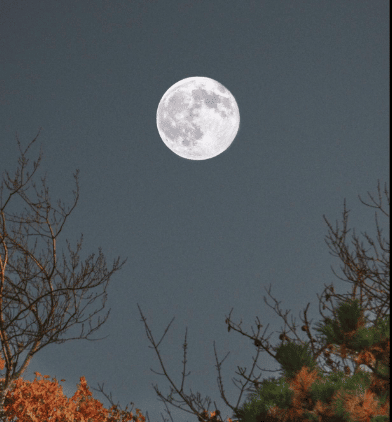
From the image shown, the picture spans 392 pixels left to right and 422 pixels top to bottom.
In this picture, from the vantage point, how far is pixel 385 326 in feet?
7.09

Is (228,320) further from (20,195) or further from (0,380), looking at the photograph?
(0,380)

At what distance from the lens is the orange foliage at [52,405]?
7469 millimetres

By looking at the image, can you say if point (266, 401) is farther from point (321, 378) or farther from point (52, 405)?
point (52, 405)

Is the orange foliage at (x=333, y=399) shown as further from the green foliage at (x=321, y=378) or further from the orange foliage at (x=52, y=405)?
the orange foliage at (x=52, y=405)

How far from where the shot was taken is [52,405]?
783 centimetres

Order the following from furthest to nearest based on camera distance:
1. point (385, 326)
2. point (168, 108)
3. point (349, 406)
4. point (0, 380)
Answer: point (168, 108), point (0, 380), point (385, 326), point (349, 406)

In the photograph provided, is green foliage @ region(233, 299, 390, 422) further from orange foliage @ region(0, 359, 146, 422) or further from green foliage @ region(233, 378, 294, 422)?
orange foliage @ region(0, 359, 146, 422)

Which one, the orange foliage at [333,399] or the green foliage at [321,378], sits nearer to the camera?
the orange foliage at [333,399]

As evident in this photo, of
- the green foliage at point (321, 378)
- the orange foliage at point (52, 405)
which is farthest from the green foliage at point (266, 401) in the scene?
the orange foliage at point (52, 405)

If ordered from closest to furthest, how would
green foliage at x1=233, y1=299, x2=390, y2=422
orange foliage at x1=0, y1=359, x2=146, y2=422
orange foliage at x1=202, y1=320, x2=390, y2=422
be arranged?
orange foliage at x1=202, y1=320, x2=390, y2=422, green foliage at x1=233, y1=299, x2=390, y2=422, orange foliage at x1=0, y1=359, x2=146, y2=422

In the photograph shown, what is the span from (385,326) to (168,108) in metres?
13.7

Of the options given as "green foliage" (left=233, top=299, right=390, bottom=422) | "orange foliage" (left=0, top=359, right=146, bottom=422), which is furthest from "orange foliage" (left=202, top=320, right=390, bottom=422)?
"orange foliage" (left=0, top=359, right=146, bottom=422)

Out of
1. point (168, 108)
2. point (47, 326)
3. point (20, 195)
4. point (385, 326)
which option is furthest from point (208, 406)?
point (168, 108)

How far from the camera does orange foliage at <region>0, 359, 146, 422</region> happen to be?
24.5 feet
